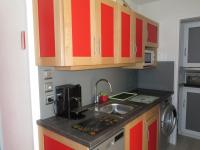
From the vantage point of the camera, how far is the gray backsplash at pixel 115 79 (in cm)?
162

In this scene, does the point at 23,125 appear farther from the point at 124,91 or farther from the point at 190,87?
the point at 190,87

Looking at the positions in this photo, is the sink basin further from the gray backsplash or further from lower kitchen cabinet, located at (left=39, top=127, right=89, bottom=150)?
lower kitchen cabinet, located at (left=39, top=127, right=89, bottom=150)

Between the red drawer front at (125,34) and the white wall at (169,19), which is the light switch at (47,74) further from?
the white wall at (169,19)

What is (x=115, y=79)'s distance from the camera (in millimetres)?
2533

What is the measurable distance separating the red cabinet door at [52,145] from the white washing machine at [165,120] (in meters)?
1.52

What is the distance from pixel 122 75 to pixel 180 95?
1.22 metres

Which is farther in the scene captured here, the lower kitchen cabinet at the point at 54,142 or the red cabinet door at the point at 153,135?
the red cabinet door at the point at 153,135

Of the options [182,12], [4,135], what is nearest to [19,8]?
[4,135]

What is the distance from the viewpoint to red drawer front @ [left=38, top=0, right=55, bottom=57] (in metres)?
1.33

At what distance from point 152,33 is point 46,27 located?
5.91ft

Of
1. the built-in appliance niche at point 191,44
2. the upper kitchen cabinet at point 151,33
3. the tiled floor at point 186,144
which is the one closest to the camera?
the upper kitchen cabinet at point 151,33

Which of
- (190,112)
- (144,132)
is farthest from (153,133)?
(190,112)

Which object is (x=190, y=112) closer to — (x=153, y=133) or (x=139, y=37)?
(x=153, y=133)

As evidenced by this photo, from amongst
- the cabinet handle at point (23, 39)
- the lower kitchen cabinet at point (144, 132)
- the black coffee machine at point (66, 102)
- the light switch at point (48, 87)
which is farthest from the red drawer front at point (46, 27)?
the lower kitchen cabinet at point (144, 132)
